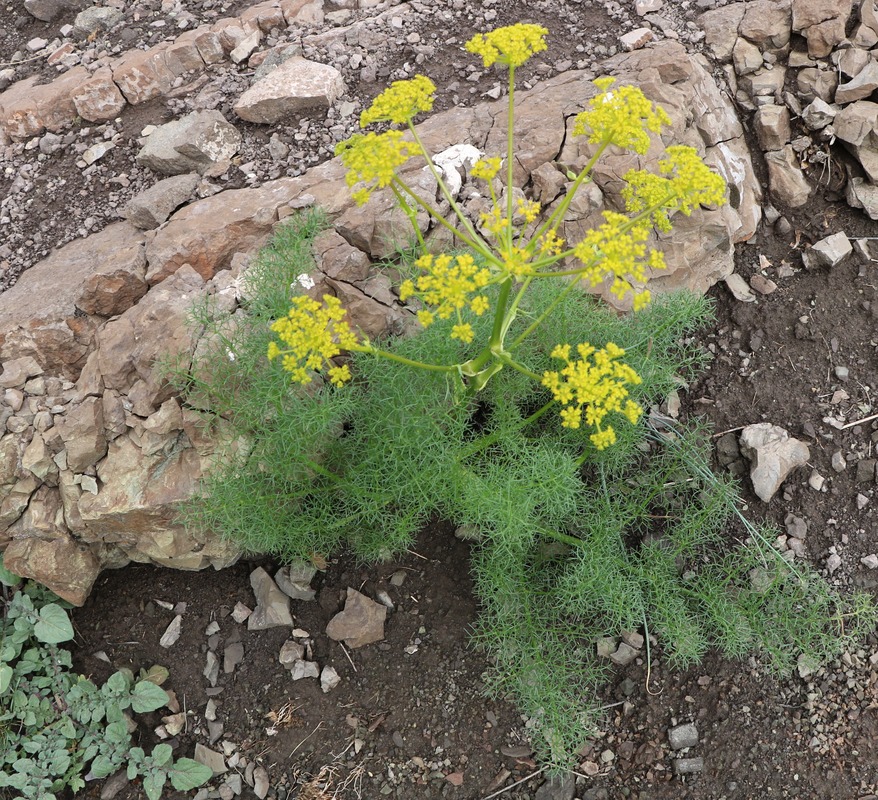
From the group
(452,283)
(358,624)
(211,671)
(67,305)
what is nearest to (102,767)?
(211,671)

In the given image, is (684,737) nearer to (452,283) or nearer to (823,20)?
(452,283)

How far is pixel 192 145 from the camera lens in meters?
4.40

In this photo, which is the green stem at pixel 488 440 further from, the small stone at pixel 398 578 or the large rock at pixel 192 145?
the large rock at pixel 192 145

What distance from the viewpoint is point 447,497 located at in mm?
3373

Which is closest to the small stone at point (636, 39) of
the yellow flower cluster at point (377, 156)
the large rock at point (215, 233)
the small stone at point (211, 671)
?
the large rock at point (215, 233)

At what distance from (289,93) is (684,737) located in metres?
3.98

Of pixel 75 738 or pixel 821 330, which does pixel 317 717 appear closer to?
pixel 75 738

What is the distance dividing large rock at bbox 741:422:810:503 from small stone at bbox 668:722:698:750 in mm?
1143

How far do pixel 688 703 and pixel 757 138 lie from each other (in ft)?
10.6

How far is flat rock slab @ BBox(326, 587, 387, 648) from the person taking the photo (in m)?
3.69

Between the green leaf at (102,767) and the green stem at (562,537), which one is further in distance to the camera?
the green leaf at (102,767)

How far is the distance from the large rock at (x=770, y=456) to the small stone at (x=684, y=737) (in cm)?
114

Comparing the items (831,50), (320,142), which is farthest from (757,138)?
(320,142)

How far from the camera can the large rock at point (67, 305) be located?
3.88m
